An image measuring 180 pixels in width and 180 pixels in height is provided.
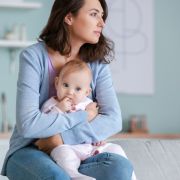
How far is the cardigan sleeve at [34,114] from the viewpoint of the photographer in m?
1.89

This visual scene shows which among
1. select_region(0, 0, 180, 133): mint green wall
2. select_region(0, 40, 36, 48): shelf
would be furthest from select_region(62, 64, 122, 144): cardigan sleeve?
select_region(0, 0, 180, 133): mint green wall

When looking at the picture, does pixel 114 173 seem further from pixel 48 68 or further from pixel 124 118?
pixel 124 118

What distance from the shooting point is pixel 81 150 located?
1909 millimetres

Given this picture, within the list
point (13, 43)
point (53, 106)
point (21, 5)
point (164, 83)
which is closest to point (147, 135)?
point (164, 83)

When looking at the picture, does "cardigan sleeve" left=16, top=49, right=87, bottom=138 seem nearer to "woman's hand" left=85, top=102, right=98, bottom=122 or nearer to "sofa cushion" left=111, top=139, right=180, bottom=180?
"woman's hand" left=85, top=102, right=98, bottom=122

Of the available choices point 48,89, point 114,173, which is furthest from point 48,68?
point 114,173

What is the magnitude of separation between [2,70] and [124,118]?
101cm

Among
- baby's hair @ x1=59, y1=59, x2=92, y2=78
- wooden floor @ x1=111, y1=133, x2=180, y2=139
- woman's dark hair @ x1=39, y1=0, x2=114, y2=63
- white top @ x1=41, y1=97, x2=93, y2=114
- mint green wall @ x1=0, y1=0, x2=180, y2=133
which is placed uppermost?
woman's dark hair @ x1=39, y1=0, x2=114, y2=63

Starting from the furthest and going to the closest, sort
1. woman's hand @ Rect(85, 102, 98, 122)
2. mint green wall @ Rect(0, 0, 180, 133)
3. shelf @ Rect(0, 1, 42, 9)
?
mint green wall @ Rect(0, 0, 180, 133) < shelf @ Rect(0, 1, 42, 9) < woman's hand @ Rect(85, 102, 98, 122)

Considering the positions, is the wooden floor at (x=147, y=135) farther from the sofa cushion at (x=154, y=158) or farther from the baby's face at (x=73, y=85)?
the baby's face at (x=73, y=85)

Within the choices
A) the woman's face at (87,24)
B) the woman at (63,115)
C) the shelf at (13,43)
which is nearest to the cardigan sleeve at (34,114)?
the woman at (63,115)

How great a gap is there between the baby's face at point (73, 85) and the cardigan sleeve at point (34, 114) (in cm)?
7

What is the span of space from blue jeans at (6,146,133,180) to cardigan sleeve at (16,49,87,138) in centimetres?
9

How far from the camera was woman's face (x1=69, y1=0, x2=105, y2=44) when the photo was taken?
2.07m
